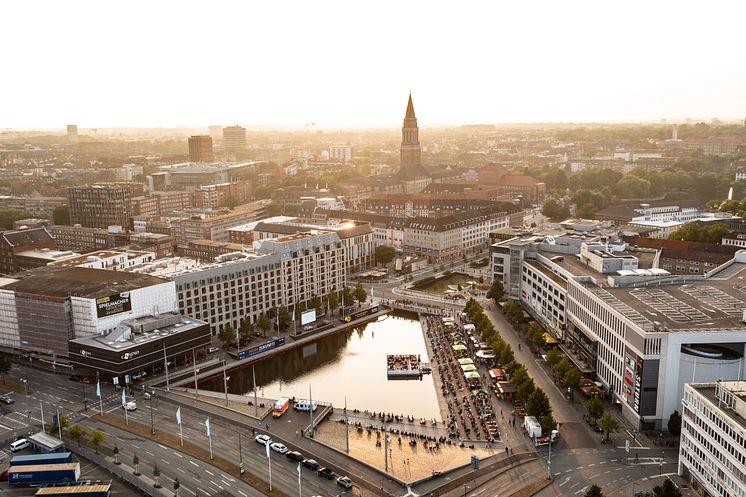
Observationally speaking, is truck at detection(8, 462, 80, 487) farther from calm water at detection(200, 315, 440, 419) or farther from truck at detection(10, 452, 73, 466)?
calm water at detection(200, 315, 440, 419)

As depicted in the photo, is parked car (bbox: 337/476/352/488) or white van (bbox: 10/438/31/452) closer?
parked car (bbox: 337/476/352/488)

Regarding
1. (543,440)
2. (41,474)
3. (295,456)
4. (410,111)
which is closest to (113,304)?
(41,474)

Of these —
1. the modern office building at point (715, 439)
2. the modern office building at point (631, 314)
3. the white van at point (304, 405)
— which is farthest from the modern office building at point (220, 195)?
the modern office building at point (715, 439)

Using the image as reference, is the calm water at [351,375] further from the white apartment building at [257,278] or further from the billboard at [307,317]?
the white apartment building at [257,278]

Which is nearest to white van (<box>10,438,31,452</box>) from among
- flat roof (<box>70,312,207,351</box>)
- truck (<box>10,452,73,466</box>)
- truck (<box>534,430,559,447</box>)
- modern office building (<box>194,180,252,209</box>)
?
truck (<box>10,452,73,466</box>)

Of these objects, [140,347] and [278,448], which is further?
[140,347]

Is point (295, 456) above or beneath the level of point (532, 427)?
beneath

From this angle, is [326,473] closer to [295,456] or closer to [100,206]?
[295,456]
